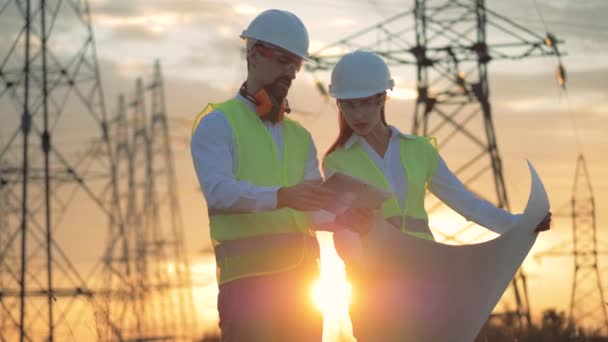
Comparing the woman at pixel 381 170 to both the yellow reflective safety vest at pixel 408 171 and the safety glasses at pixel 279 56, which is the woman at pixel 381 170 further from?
the safety glasses at pixel 279 56

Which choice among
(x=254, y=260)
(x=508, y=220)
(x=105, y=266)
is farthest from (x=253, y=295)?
(x=105, y=266)

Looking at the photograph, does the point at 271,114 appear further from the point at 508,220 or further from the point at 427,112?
the point at 427,112

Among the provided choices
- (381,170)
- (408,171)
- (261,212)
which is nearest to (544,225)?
(408,171)

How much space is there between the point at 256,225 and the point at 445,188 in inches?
56.1

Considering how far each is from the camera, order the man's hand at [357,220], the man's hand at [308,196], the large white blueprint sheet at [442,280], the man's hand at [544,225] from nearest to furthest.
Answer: the man's hand at [308,196], the man's hand at [357,220], the large white blueprint sheet at [442,280], the man's hand at [544,225]

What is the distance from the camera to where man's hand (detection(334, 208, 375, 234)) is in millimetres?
6836

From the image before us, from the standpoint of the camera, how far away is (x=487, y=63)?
102ft

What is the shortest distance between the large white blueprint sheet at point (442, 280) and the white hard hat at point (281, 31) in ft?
3.88

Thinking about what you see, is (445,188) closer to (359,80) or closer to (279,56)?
(359,80)

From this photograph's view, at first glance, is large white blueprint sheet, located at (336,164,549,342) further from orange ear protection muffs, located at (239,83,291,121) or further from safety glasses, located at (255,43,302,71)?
safety glasses, located at (255,43,302,71)

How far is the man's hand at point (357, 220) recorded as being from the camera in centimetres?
684

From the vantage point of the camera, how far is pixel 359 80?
24.7 ft

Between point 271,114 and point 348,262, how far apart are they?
924 millimetres

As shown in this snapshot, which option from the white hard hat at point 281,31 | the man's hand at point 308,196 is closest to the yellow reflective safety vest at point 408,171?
the white hard hat at point 281,31
